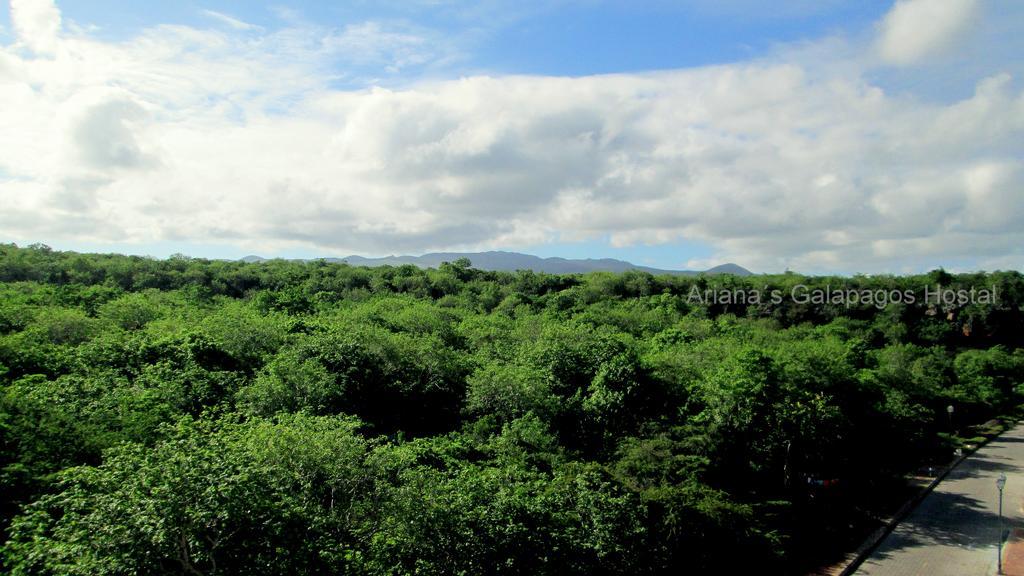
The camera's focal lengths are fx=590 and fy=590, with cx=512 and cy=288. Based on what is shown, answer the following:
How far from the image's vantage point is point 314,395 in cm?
1958

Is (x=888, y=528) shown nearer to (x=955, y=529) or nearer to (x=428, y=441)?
(x=955, y=529)

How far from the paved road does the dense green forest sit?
1549 mm

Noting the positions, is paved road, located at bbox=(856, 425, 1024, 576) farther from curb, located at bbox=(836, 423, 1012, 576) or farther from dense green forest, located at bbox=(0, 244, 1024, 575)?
dense green forest, located at bbox=(0, 244, 1024, 575)

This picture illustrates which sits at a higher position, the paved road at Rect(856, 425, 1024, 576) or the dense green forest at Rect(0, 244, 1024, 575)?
the dense green forest at Rect(0, 244, 1024, 575)

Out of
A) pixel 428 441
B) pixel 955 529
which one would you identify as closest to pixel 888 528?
pixel 955 529

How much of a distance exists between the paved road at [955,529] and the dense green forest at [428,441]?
5.08 feet

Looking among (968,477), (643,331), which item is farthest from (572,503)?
(643,331)

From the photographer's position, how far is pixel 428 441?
59.5 feet

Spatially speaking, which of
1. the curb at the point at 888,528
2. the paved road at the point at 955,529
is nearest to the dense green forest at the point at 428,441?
the curb at the point at 888,528

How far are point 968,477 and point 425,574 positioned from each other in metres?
30.8

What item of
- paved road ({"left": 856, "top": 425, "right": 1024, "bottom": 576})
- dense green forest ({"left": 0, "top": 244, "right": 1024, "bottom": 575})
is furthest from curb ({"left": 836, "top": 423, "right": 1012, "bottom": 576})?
dense green forest ({"left": 0, "top": 244, "right": 1024, "bottom": 575})

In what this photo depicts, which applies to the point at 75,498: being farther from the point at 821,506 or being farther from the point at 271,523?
the point at 821,506

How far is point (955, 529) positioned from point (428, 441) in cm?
1953

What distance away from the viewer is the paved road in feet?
59.8
